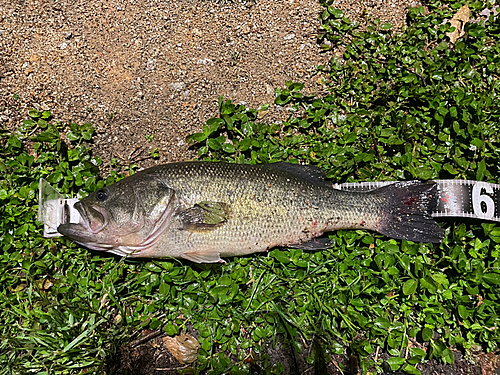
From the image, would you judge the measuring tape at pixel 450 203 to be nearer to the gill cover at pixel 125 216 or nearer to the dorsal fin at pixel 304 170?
the gill cover at pixel 125 216

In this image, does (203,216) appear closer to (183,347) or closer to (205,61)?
(183,347)

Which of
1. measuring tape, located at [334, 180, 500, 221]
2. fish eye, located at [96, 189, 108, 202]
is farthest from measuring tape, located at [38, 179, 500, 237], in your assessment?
fish eye, located at [96, 189, 108, 202]

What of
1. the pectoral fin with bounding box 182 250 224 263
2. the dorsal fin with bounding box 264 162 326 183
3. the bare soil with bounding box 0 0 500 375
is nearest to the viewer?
the pectoral fin with bounding box 182 250 224 263

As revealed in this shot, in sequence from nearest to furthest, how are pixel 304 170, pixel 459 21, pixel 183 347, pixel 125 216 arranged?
pixel 125 216 < pixel 183 347 < pixel 304 170 < pixel 459 21

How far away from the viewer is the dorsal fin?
340cm

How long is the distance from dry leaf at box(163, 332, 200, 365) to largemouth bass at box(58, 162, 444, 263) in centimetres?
85

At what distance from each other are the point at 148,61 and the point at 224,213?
1972 mm

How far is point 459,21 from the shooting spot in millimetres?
3830

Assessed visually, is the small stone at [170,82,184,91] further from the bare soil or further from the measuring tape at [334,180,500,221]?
the measuring tape at [334,180,500,221]

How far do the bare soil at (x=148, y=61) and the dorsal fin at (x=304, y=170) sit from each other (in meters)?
0.63

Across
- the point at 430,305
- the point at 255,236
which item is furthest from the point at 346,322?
the point at 255,236

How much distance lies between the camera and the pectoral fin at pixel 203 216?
301cm

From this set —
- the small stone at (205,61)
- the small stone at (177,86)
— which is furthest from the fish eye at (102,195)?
the small stone at (205,61)

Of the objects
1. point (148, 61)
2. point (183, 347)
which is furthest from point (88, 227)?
point (148, 61)
